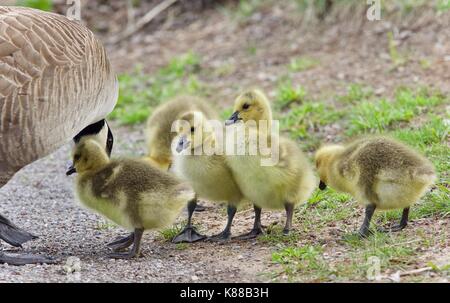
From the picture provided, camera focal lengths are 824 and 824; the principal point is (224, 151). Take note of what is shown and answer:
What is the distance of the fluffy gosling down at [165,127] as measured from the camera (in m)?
6.47

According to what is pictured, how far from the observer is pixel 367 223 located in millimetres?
5234

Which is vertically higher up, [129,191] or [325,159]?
[325,159]

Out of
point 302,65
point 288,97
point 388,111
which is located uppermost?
point 302,65

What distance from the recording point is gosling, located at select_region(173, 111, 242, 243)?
5.42 meters

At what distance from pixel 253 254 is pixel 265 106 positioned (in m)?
1.00

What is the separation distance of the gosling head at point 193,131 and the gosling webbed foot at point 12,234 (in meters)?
1.24

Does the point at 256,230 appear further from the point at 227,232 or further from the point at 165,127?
the point at 165,127

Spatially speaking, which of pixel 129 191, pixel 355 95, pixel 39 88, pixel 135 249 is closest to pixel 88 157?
pixel 129 191

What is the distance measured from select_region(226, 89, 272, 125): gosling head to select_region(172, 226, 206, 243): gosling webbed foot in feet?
2.67

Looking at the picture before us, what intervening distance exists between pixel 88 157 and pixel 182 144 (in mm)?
606

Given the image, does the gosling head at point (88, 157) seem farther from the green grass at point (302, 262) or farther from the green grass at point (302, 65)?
the green grass at point (302, 65)

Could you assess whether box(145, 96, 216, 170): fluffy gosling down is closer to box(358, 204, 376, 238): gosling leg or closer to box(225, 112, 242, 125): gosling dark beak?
box(225, 112, 242, 125): gosling dark beak

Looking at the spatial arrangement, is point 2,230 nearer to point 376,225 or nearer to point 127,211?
point 127,211

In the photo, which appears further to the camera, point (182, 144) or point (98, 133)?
point (98, 133)
